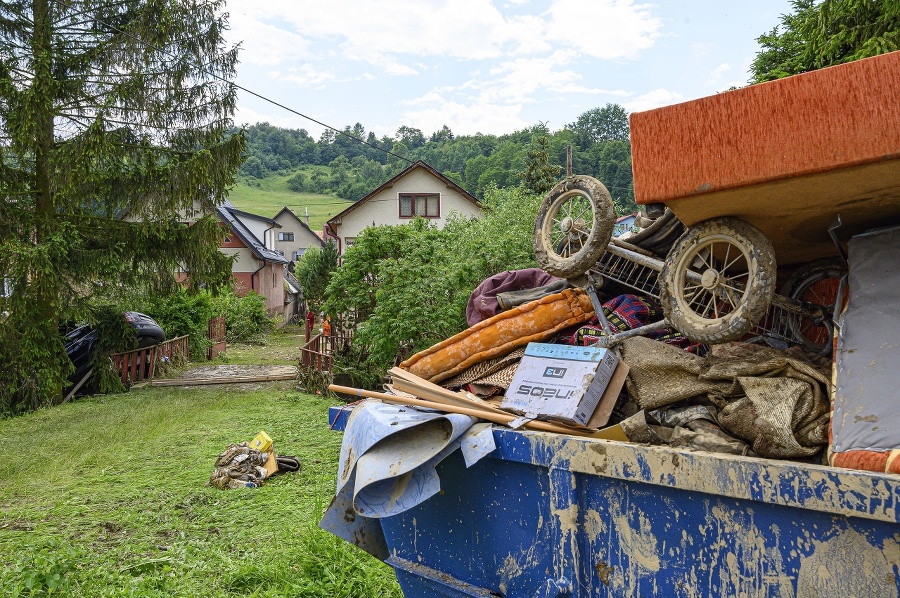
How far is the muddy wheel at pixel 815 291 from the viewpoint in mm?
2586

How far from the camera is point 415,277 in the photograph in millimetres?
9625

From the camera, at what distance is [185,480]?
7113mm

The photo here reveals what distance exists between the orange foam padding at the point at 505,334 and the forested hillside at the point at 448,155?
62 cm

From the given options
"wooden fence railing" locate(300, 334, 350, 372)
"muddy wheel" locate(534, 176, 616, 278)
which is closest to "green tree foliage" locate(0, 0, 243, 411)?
"wooden fence railing" locate(300, 334, 350, 372)

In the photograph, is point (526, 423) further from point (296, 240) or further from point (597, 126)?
point (296, 240)

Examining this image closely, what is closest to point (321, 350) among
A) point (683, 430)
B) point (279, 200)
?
point (683, 430)

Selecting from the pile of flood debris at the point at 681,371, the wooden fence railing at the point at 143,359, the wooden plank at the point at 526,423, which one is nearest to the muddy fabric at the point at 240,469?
the pile of flood debris at the point at 681,371

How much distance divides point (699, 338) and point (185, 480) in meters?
6.29

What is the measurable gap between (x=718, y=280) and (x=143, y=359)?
1594cm

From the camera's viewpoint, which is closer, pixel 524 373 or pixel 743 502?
pixel 743 502

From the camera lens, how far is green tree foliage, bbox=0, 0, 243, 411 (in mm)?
12367

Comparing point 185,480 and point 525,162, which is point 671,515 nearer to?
point 185,480

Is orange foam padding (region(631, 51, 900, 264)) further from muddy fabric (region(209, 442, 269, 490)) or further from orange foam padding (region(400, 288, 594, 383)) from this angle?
muddy fabric (region(209, 442, 269, 490))

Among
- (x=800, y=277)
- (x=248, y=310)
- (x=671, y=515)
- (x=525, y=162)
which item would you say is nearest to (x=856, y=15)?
(x=800, y=277)
